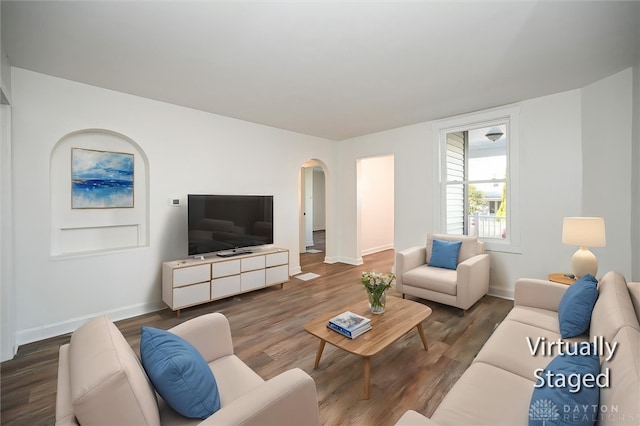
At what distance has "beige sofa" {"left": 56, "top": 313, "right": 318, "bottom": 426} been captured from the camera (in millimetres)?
835

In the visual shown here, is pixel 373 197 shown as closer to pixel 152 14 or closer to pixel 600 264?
pixel 600 264

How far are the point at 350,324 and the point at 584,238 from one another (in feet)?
7.70

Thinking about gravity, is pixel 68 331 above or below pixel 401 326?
below

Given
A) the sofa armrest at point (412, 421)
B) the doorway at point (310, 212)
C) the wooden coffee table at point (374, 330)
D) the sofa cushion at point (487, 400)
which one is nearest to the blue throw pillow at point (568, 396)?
the sofa cushion at point (487, 400)

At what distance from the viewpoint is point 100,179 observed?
3.13 metres

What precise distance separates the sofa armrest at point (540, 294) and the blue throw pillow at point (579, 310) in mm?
477

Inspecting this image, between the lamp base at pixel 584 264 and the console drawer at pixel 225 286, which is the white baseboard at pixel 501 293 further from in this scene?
the console drawer at pixel 225 286

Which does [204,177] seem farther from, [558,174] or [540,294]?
[558,174]

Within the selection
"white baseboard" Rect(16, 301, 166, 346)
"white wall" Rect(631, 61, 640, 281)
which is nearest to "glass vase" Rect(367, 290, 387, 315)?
"white wall" Rect(631, 61, 640, 281)

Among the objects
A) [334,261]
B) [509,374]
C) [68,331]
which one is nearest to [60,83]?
[68,331]

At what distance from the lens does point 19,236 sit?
8.47 ft

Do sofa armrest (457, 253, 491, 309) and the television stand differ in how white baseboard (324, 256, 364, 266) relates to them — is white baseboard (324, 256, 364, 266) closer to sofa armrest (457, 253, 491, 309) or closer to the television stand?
the television stand

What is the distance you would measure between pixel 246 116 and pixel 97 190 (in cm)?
205

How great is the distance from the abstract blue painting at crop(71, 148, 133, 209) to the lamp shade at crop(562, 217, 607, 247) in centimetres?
474
